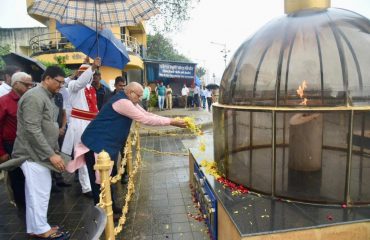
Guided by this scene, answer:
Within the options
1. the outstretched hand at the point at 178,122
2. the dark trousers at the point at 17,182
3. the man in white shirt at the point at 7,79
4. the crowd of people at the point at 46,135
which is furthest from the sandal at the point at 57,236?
the man in white shirt at the point at 7,79

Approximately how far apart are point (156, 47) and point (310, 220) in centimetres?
3756

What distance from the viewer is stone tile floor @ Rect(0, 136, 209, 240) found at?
12.5ft

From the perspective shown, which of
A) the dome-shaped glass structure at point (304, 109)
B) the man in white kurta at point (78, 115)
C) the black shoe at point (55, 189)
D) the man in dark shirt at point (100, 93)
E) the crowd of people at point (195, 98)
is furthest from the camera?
the crowd of people at point (195, 98)

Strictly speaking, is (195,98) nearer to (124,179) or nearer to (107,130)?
(124,179)

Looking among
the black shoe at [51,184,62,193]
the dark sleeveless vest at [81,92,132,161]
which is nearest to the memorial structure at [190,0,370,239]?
the dark sleeveless vest at [81,92,132,161]

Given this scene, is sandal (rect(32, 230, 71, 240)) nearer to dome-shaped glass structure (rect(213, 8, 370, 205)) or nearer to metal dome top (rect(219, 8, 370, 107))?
dome-shaped glass structure (rect(213, 8, 370, 205))

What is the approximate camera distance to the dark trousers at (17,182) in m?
4.32

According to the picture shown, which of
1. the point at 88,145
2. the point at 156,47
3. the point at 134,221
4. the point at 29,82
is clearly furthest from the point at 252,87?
the point at 156,47

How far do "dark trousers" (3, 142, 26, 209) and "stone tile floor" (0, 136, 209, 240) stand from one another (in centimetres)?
17

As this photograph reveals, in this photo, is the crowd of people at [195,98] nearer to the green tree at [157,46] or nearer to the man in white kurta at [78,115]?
the green tree at [157,46]

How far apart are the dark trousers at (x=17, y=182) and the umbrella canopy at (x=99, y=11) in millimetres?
2174

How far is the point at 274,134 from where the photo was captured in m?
3.13

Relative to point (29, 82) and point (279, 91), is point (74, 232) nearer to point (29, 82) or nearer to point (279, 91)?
point (29, 82)

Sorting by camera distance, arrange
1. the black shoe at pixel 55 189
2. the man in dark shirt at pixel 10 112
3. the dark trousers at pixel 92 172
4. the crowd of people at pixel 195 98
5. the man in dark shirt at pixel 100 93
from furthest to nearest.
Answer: the crowd of people at pixel 195 98
the man in dark shirt at pixel 100 93
the black shoe at pixel 55 189
the man in dark shirt at pixel 10 112
the dark trousers at pixel 92 172
